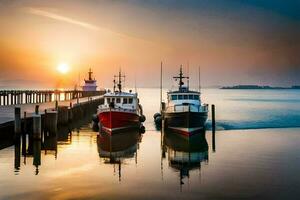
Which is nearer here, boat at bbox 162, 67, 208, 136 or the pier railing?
boat at bbox 162, 67, 208, 136

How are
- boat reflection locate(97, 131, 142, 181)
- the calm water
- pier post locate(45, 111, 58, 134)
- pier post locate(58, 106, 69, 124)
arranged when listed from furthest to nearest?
pier post locate(58, 106, 69, 124)
pier post locate(45, 111, 58, 134)
boat reflection locate(97, 131, 142, 181)
the calm water

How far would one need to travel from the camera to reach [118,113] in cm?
3759

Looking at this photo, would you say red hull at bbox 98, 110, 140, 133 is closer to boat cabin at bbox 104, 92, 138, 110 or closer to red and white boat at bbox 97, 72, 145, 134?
red and white boat at bbox 97, 72, 145, 134

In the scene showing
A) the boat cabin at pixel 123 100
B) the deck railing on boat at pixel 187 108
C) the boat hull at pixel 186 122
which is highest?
the boat cabin at pixel 123 100

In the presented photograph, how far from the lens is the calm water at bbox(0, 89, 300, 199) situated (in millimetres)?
18281

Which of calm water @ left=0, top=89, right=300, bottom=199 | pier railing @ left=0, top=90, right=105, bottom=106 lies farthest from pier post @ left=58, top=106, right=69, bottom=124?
pier railing @ left=0, top=90, right=105, bottom=106

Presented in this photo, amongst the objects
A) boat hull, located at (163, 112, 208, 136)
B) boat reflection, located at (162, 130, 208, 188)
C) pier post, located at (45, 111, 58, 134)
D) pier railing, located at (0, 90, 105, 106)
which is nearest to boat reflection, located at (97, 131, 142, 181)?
boat reflection, located at (162, 130, 208, 188)

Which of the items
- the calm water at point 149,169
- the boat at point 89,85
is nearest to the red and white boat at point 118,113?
the calm water at point 149,169

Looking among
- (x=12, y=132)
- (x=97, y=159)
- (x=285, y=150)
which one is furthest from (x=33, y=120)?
(x=285, y=150)

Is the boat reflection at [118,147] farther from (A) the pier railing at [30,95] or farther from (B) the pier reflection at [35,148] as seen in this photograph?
(A) the pier railing at [30,95]

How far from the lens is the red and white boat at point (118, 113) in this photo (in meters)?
37.5

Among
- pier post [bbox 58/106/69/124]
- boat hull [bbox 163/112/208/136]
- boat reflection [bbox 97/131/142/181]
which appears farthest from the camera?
pier post [bbox 58/106/69/124]

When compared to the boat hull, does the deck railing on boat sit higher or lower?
higher

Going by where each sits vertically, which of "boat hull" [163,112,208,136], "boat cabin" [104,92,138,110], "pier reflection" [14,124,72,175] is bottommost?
"pier reflection" [14,124,72,175]
